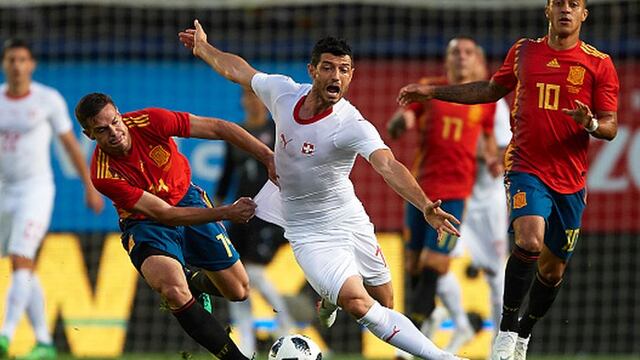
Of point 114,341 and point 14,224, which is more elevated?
point 14,224

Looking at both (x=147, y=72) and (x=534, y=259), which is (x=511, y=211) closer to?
(x=534, y=259)

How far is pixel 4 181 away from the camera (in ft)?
46.1

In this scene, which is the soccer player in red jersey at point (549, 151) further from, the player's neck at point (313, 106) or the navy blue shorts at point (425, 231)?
the navy blue shorts at point (425, 231)

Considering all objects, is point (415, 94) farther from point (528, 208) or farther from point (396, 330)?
point (396, 330)

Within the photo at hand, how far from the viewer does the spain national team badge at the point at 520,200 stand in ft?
32.4

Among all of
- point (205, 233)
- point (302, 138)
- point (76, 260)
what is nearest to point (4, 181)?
point (76, 260)

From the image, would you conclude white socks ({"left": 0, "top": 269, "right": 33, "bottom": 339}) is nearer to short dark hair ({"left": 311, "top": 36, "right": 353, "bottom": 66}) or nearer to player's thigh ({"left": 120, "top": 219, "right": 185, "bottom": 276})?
player's thigh ({"left": 120, "top": 219, "right": 185, "bottom": 276})

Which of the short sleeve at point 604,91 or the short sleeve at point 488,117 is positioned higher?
the short sleeve at point 604,91

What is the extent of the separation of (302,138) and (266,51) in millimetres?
6298

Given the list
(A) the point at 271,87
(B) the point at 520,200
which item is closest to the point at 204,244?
(A) the point at 271,87

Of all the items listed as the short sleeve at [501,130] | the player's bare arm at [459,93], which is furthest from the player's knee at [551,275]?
the short sleeve at [501,130]

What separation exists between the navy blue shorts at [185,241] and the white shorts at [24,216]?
3.52 m

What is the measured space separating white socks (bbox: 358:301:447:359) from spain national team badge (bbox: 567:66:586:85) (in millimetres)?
1967

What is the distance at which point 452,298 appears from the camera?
1368 centimetres
